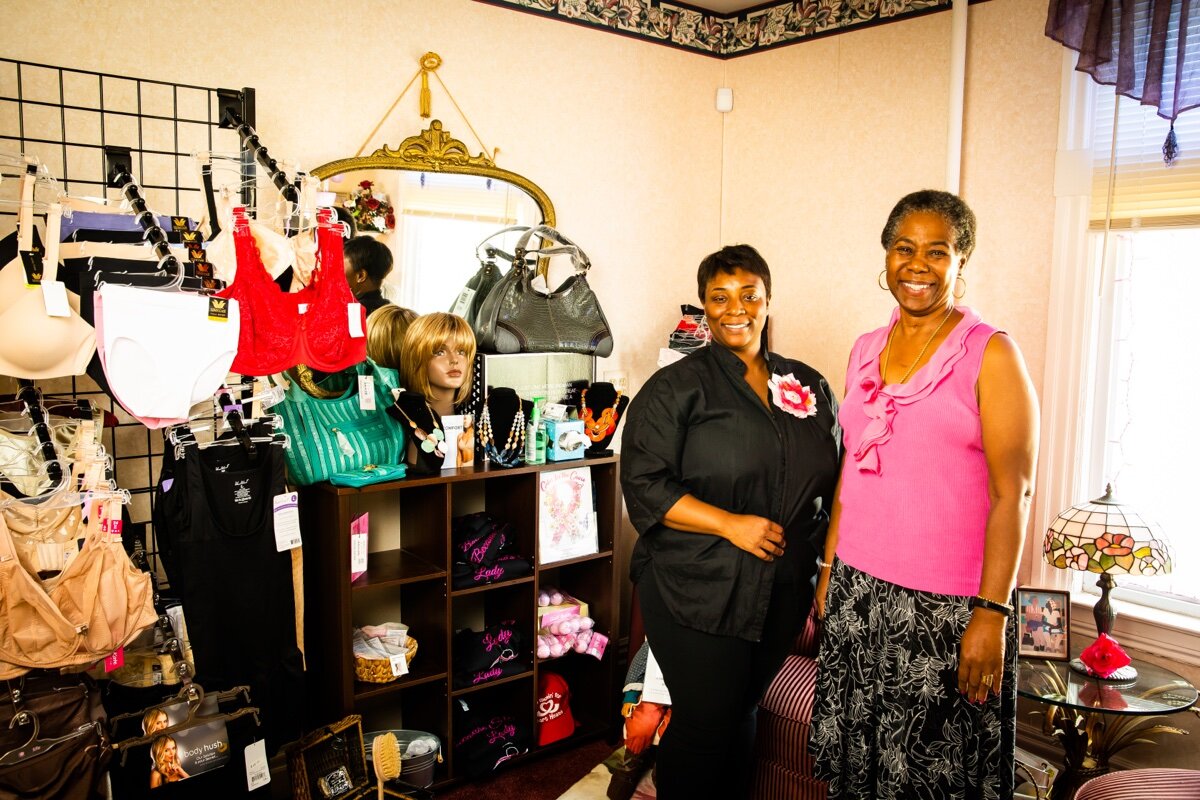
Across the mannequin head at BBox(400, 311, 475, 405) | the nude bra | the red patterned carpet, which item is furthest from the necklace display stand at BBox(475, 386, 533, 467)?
the nude bra

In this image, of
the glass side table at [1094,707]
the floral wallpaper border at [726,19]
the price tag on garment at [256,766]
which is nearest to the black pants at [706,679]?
the glass side table at [1094,707]

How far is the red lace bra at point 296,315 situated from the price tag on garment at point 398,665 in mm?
918

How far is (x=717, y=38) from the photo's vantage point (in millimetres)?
3805

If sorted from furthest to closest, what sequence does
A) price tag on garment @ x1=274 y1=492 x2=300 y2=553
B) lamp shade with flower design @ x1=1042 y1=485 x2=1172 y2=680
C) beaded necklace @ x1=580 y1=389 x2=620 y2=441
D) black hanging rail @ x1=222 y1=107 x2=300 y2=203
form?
beaded necklace @ x1=580 y1=389 x2=620 y2=441 < lamp shade with flower design @ x1=1042 y1=485 x2=1172 y2=680 < price tag on garment @ x1=274 y1=492 x2=300 y2=553 < black hanging rail @ x1=222 y1=107 x2=300 y2=203

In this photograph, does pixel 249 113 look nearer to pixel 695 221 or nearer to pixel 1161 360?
pixel 695 221

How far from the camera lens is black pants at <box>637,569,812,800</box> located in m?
2.00

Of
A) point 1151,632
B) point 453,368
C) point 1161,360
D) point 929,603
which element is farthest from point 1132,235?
point 453,368

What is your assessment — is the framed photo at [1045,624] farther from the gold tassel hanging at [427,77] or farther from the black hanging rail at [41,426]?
the black hanging rail at [41,426]

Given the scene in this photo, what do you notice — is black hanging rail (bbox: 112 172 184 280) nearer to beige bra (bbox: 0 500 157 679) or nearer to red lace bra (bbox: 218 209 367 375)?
red lace bra (bbox: 218 209 367 375)

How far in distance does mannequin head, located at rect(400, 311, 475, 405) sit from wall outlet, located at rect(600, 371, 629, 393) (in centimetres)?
68

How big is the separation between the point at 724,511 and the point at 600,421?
124 centimetres

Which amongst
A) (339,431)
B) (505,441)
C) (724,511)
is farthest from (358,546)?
(724,511)

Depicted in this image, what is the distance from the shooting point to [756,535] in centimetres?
192

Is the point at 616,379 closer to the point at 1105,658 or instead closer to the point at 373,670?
the point at 373,670
